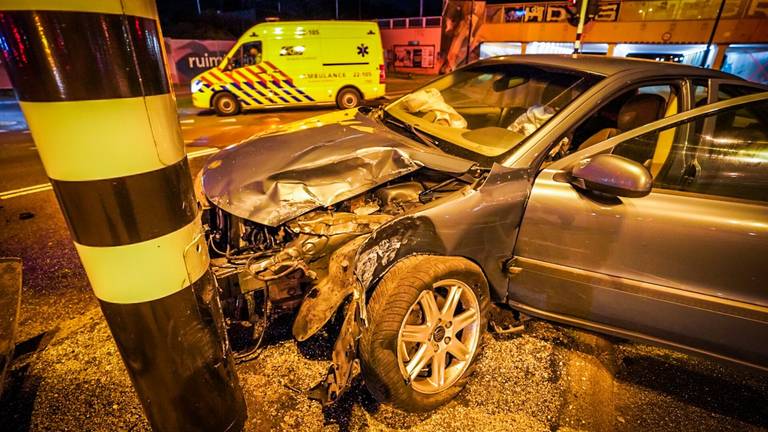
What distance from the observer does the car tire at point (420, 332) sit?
1.77 m

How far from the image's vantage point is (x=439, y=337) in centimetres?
199

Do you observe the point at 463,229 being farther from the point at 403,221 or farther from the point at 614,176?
the point at 614,176

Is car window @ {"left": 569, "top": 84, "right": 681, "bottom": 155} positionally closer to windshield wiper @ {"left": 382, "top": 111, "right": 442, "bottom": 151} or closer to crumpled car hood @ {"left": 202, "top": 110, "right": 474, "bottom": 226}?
windshield wiper @ {"left": 382, "top": 111, "right": 442, "bottom": 151}

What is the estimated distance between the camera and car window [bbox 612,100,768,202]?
2.02 meters

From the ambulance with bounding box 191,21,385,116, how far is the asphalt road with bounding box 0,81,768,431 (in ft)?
27.9

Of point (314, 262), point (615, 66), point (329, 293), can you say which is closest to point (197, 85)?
point (314, 262)

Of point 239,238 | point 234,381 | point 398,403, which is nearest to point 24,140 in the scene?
point 239,238

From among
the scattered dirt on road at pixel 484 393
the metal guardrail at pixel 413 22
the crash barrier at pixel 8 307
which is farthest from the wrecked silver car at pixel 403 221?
the metal guardrail at pixel 413 22

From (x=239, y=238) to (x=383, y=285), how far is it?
93 centimetres

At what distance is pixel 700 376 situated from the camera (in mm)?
2227

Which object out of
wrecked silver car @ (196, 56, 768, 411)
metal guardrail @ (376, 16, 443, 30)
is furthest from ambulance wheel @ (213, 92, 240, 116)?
metal guardrail @ (376, 16, 443, 30)

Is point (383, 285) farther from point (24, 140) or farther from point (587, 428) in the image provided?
point (24, 140)

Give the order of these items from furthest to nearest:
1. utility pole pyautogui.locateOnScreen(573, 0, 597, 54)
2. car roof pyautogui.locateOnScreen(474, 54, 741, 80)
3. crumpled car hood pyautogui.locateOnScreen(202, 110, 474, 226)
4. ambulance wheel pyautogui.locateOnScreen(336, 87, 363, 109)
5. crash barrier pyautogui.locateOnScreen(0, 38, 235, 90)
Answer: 1. crash barrier pyautogui.locateOnScreen(0, 38, 235, 90)
2. ambulance wheel pyautogui.locateOnScreen(336, 87, 363, 109)
3. utility pole pyautogui.locateOnScreen(573, 0, 597, 54)
4. car roof pyautogui.locateOnScreen(474, 54, 741, 80)
5. crumpled car hood pyautogui.locateOnScreen(202, 110, 474, 226)

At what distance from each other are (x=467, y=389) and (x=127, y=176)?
1.89 metres
